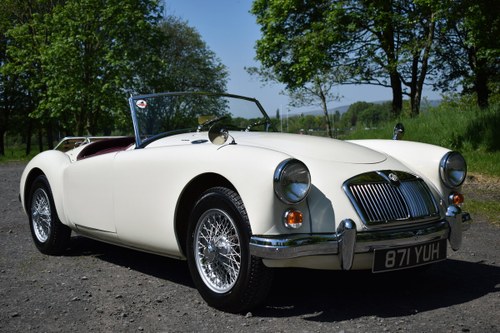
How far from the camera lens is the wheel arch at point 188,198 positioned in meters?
3.61

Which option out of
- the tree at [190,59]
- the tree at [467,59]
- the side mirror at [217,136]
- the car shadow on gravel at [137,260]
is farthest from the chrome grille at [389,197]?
the tree at [190,59]

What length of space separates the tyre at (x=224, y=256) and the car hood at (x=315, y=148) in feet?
1.95

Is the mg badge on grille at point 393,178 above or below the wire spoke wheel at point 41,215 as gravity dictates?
above

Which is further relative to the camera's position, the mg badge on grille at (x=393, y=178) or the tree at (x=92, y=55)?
the tree at (x=92, y=55)

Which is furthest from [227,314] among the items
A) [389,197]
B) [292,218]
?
[389,197]

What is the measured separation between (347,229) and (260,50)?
20.2 metres

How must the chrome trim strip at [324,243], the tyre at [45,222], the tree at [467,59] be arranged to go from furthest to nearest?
the tree at [467,59] → the tyre at [45,222] → the chrome trim strip at [324,243]

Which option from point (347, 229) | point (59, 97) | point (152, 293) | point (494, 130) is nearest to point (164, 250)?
point (152, 293)

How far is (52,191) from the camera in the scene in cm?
508

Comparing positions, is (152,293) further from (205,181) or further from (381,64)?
(381,64)

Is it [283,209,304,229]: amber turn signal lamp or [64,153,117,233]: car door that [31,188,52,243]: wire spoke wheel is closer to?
[64,153,117,233]: car door

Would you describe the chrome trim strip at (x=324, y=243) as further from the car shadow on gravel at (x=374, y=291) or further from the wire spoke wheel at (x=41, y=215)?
the wire spoke wheel at (x=41, y=215)

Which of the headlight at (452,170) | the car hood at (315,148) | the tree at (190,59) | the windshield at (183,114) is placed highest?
the tree at (190,59)

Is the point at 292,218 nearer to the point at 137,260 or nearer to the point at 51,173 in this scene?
the point at 137,260
